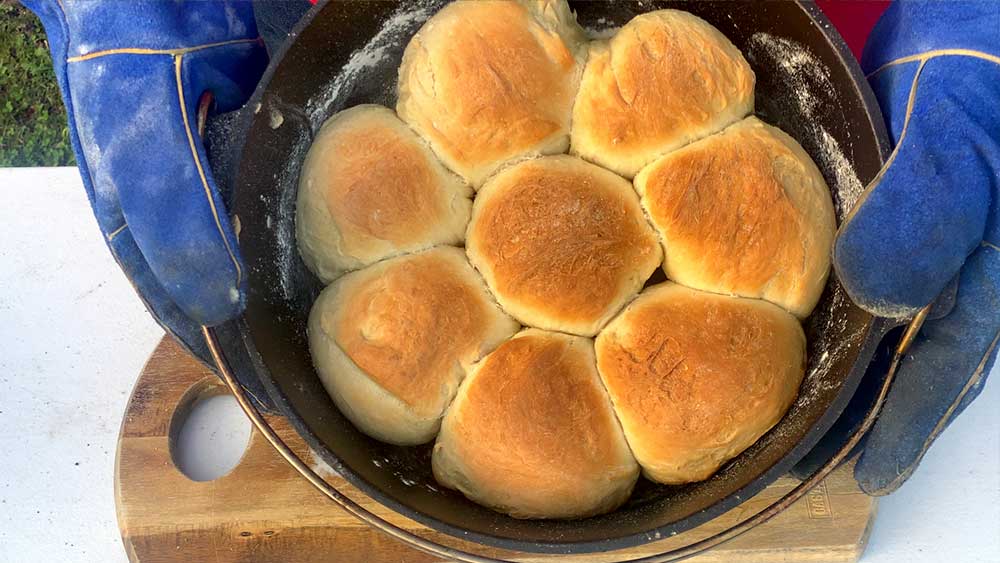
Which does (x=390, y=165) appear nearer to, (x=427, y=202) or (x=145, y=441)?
(x=427, y=202)

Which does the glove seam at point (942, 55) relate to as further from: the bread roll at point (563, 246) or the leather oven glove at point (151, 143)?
the leather oven glove at point (151, 143)

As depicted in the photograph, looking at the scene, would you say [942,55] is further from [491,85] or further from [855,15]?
[491,85]

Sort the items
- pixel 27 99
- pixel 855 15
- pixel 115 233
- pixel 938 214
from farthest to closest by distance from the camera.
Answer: pixel 27 99 < pixel 855 15 < pixel 115 233 < pixel 938 214

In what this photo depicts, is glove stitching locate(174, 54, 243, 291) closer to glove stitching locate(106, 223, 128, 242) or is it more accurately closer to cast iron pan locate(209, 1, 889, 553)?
cast iron pan locate(209, 1, 889, 553)

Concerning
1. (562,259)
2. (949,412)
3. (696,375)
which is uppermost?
(562,259)

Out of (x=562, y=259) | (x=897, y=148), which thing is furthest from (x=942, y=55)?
(x=562, y=259)
